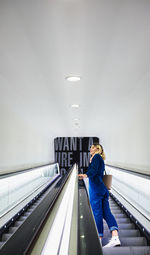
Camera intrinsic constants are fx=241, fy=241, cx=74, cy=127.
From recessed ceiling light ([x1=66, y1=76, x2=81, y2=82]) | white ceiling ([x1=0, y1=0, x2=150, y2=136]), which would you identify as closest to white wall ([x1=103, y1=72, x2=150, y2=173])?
white ceiling ([x1=0, y1=0, x2=150, y2=136])

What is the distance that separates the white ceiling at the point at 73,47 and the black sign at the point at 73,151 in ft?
36.6

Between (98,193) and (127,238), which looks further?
(127,238)

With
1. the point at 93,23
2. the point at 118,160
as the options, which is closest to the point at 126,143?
the point at 118,160

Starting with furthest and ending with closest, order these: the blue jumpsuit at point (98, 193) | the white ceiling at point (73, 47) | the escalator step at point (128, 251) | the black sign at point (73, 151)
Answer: the black sign at point (73, 151), the blue jumpsuit at point (98, 193), the escalator step at point (128, 251), the white ceiling at point (73, 47)

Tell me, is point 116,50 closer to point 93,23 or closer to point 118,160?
point 93,23

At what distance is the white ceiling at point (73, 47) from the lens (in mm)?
2582

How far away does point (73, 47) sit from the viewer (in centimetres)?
357

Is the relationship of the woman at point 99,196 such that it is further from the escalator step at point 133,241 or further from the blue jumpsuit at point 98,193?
the escalator step at point 133,241

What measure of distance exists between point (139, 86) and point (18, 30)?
12.0 feet

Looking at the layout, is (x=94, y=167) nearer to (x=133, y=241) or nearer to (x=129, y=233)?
(x=133, y=241)

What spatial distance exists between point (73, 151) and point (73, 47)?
46.9 ft

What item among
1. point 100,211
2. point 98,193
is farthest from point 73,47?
point 100,211

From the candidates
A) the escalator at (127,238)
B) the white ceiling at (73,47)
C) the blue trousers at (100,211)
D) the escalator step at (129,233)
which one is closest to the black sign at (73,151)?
the escalator at (127,238)

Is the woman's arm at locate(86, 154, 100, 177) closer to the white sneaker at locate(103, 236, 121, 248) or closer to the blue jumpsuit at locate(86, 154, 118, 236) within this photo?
the blue jumpsuit at locate(86, 154, 118, 236)
